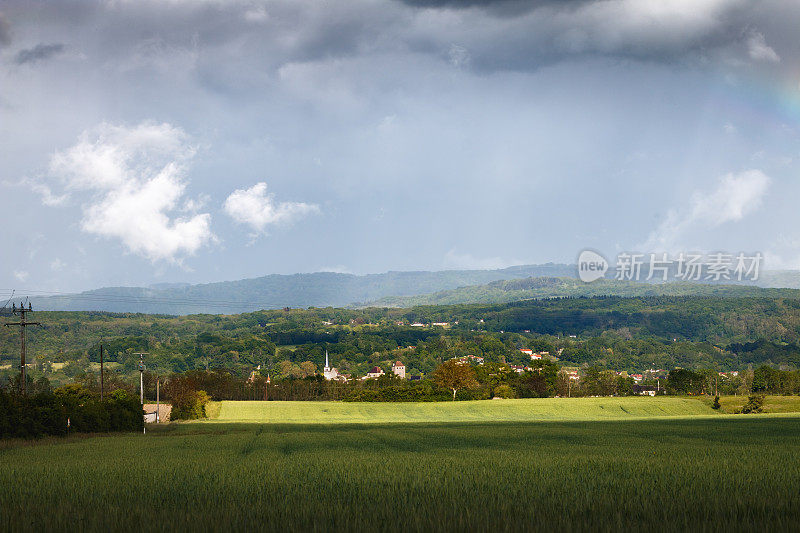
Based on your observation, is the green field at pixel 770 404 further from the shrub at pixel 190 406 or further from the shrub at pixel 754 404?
the shrub at pixel 190 406

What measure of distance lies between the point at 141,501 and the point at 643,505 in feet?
38.6

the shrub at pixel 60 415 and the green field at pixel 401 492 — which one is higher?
the green field at pixel 401 492

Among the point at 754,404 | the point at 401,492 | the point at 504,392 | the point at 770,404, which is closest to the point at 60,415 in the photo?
the point at 401,492

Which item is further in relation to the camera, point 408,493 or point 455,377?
point 455,377

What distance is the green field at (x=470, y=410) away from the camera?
86938 mm

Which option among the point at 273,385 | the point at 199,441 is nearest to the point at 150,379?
the point at 273,385

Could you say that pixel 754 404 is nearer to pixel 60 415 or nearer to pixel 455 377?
pixel 455 377

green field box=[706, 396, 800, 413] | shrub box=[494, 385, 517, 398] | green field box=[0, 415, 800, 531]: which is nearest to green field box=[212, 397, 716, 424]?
green field box=[706, 396, 800, 413]

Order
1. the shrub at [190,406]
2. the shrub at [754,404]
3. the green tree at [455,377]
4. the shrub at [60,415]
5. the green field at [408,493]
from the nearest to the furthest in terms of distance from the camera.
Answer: the green field at [408,493], the shrub at [60,415], the shrub at [754,404], the shrub at [190,406], the green tree at [455,377]

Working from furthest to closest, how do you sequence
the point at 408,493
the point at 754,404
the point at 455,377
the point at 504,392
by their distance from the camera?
1. the point at 455,377
2. the point at 504,392
3. the point at 754,404
4. the point at 408,493

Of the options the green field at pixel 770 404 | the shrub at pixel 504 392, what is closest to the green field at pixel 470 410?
the green field at pixel 770 404

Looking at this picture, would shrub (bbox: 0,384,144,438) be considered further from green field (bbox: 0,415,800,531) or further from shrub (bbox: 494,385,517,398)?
shrub (bbox: 494,385,517,398)

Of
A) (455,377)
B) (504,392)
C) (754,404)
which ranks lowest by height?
(504,392)

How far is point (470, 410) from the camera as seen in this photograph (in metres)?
93.9
